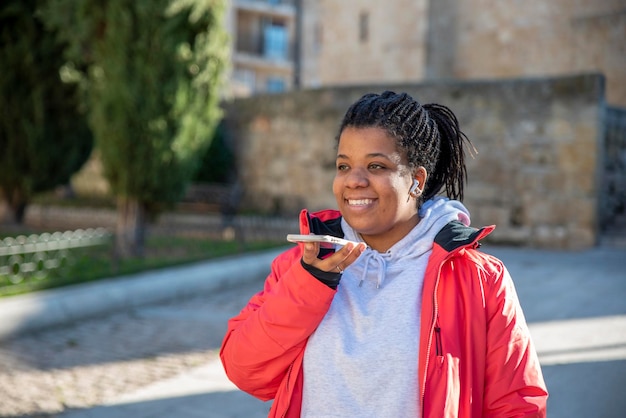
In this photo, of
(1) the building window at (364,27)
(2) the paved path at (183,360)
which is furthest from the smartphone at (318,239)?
(1) the building window at (364,27)

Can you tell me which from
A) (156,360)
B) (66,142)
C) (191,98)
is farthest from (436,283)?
(66,142)

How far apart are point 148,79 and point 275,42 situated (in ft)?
83.7

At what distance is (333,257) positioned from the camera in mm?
1827

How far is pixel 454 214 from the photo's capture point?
2146 millimetres

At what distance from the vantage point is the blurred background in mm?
9328

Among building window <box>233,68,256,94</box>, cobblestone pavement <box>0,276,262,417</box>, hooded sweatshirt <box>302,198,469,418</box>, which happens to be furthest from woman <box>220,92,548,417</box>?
building window <box>233,68,256,94</box>

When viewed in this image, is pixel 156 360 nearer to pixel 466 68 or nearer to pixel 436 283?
pixel 436 283

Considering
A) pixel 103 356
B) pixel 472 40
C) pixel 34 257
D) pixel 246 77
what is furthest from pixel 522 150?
pixel 246 77

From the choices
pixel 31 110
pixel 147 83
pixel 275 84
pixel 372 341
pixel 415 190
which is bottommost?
pixel 372 341

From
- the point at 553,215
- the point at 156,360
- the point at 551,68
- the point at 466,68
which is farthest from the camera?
the point at 466,68

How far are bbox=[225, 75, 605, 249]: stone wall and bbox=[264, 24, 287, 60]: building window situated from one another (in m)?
20.0

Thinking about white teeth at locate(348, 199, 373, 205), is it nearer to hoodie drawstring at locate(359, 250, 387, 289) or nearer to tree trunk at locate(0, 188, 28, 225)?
hoodie drawstring at locate(359, 250, 387, 289)

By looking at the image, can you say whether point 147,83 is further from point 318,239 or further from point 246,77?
point 246,77

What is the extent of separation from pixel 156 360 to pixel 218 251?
182 inches
